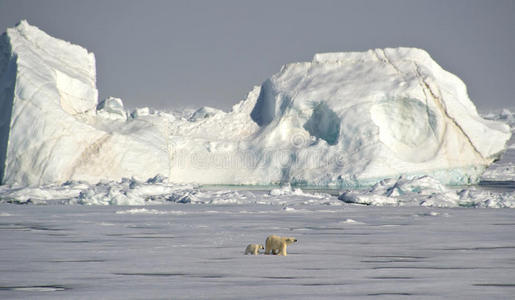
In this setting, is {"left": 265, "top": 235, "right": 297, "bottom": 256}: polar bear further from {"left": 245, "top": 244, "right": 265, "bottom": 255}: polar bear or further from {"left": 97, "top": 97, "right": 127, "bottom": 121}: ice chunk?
{"left": 97, "top": 97, "right": 127, "bottom": 121}: ice chunk

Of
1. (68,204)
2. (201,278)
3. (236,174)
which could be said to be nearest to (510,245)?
(201,278)

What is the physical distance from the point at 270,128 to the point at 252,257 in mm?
18486

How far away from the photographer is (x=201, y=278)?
6691mm

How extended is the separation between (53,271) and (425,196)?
12.6 m

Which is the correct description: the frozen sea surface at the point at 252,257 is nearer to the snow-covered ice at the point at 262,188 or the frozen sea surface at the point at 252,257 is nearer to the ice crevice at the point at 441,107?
the snow-covered ice at the point at 262,188

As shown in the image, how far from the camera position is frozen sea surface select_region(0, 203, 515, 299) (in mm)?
6031

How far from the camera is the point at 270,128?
26578 millimetres

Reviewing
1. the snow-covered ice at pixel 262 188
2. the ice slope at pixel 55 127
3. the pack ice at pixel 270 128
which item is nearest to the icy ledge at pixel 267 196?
the snow-covered ice at pixel 262 188

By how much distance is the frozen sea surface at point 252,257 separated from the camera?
6.03 metres

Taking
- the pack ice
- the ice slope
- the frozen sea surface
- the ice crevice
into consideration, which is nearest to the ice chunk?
the pack ice

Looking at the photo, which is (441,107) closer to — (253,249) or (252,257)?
(253,249)

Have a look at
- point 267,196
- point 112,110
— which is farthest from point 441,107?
point 112,110

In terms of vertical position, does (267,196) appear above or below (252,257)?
above

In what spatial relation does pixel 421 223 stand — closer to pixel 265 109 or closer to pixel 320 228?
pixel 320 228
